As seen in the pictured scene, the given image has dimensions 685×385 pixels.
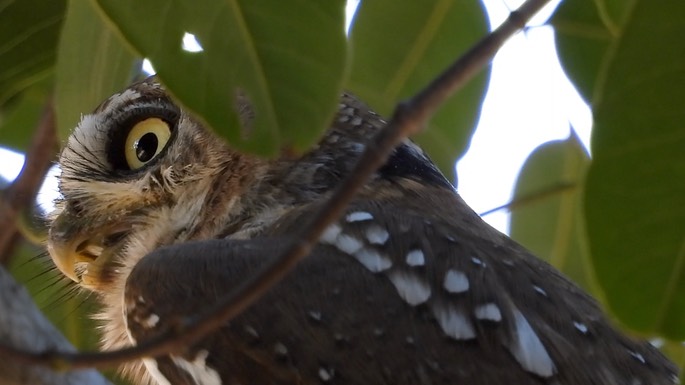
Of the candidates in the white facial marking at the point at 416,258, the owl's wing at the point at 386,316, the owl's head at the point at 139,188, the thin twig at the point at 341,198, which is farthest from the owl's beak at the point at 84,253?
the thin twig at the point at 341,198

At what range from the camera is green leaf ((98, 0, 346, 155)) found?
1.89 meters

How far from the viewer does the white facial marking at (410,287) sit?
2100mm


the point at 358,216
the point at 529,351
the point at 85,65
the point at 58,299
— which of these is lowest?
the point at 58,299

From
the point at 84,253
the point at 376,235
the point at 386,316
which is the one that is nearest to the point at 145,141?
the point at 84,253

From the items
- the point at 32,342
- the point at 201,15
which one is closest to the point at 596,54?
the point at 201,15

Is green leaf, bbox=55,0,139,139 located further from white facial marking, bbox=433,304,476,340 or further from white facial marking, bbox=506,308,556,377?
white facial marking, bbox=506,308,556,377

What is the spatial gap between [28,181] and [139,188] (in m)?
0.39

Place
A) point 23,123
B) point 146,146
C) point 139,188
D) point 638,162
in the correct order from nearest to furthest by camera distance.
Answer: point 638,162 < point 139,188 < point 146,146 < point 23,123

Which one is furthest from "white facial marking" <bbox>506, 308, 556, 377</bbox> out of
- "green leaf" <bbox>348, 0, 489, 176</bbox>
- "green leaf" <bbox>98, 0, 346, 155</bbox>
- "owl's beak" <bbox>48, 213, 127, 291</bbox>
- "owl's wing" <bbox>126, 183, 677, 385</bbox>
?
"owl's beak" <bbox>48, 213, 127, 291</bbox>

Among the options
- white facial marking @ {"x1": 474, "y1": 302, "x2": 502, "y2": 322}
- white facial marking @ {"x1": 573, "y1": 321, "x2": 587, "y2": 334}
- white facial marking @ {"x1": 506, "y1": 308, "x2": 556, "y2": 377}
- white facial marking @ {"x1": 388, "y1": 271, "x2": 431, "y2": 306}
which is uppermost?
white facial marking @ {"x1": 388, "y1": 271, "x2": 431, "y2": 306}

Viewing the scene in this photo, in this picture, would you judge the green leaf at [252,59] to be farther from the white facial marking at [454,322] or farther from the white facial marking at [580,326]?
the white facial marking at [580,326]

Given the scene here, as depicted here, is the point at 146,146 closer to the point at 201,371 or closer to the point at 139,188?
the point at 139,188

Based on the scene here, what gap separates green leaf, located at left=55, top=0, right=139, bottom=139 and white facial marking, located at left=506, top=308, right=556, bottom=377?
3.41 ft

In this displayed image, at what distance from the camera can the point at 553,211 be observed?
325 centimetres
